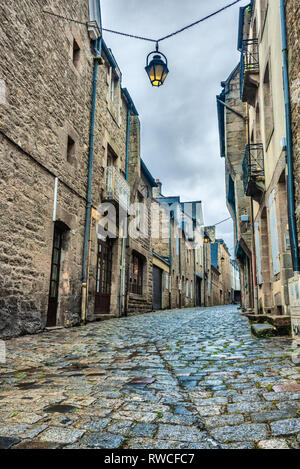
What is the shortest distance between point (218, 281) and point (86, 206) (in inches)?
1401

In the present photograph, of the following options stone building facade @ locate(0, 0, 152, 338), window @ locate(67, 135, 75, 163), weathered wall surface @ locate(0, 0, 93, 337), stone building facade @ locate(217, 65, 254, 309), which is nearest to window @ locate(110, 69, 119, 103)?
stone building facade @ locate(0, 0, 152, 338)

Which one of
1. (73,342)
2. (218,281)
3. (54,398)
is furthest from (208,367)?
(218,281)

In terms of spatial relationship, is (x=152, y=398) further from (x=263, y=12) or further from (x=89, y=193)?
(x=263, y=12)

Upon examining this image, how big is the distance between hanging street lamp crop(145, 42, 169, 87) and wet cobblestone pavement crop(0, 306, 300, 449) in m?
4.47

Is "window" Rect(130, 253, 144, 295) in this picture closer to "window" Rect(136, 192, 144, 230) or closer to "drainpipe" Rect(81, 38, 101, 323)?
"window" Rect(136, 192, 144, 230)

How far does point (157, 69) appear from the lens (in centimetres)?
629

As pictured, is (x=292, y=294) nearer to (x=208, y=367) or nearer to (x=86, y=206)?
(x=208, y=367)

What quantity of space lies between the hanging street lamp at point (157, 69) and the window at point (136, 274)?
911 cm

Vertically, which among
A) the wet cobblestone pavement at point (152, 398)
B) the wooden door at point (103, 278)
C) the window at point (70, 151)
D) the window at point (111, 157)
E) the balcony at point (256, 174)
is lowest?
the wet cobblestone pavement at point (152, 398)

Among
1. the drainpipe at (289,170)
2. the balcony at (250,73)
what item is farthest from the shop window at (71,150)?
the drainpipe at (289,170)

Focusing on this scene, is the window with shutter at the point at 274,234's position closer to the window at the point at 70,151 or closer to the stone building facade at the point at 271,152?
the stone building facade at the point at 271,152

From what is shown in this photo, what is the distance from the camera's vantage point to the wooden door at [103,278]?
1121 cm

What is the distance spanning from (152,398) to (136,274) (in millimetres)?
12775

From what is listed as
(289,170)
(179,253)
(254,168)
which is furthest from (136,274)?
(289,170)
